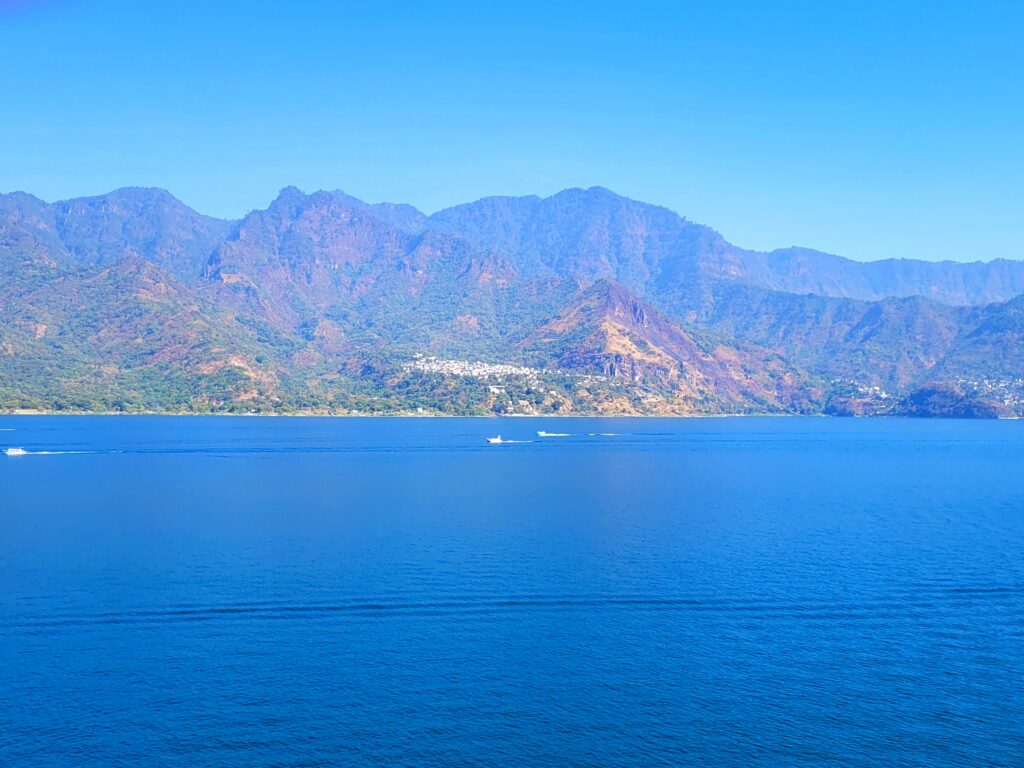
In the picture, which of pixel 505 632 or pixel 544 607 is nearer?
pixel 505 632

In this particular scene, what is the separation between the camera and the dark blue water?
1570 inches

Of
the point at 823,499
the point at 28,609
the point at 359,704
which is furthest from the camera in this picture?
the point at 823,499

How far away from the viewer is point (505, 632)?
53438mm

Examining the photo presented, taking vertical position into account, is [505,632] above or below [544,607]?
below

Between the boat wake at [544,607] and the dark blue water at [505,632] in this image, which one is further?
the boat wake at [544,607]

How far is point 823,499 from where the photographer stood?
113 metres

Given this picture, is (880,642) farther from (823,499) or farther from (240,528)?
(823,499)

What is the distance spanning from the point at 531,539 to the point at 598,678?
34250 mm

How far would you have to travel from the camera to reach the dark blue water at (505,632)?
39875 millimetres

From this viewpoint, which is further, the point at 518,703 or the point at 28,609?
the point at 28,609

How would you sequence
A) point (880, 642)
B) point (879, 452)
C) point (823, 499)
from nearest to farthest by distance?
1. point (880, 642)
2. point (823, 499)
3. point (879, 452)

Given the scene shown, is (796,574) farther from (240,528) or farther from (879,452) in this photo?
(879,452)

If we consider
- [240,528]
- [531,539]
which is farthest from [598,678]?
[240,528]

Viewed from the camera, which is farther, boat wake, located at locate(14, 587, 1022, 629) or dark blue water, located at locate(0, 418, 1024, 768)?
boat wake, located at locate(14, 587, 1022, 629)
